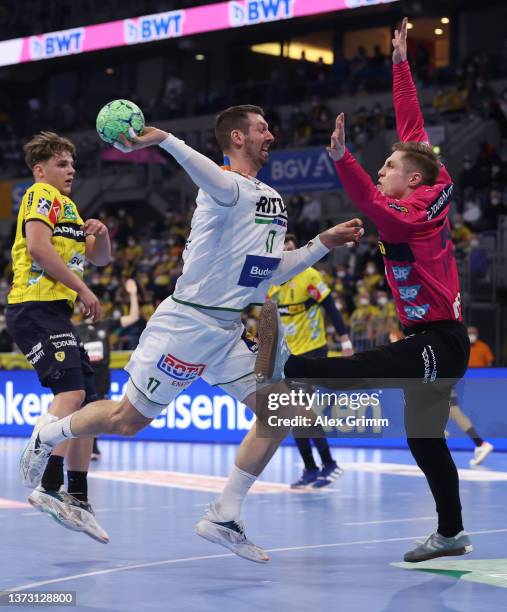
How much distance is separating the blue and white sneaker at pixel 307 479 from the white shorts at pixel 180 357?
406 cm

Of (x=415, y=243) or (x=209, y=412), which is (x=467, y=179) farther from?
(x=415, y=243)

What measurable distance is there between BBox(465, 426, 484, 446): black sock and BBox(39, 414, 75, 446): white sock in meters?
6.82

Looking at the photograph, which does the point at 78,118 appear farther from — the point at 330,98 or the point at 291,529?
the point at 291,529

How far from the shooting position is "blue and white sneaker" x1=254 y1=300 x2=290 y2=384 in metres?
5.62

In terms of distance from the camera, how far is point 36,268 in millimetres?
6832

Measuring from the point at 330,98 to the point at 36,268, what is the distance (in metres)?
23.1

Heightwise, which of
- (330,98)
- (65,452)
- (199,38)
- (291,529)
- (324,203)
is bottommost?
(291,529)

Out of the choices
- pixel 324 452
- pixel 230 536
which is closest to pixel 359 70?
pixel 324 452

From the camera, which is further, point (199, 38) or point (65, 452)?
point (199, 38)

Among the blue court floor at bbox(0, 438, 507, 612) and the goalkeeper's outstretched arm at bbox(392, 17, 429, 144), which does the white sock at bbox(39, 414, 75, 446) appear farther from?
the goalkeeper's outstretched arm at bbox(392, 17, 429, 144)

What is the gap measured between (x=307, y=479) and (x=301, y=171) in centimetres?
1614

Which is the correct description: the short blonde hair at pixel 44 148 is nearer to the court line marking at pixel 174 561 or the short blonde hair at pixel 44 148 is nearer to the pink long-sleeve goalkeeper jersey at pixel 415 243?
the pink long-sleeve goalkeeper jersey at pixel 415 243

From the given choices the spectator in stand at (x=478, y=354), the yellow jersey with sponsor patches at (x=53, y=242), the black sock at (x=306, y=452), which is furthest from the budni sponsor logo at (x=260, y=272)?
the spectator in stand at (x=478, y=354)

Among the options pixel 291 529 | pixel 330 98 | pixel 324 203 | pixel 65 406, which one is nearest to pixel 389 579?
pixel 291 529
